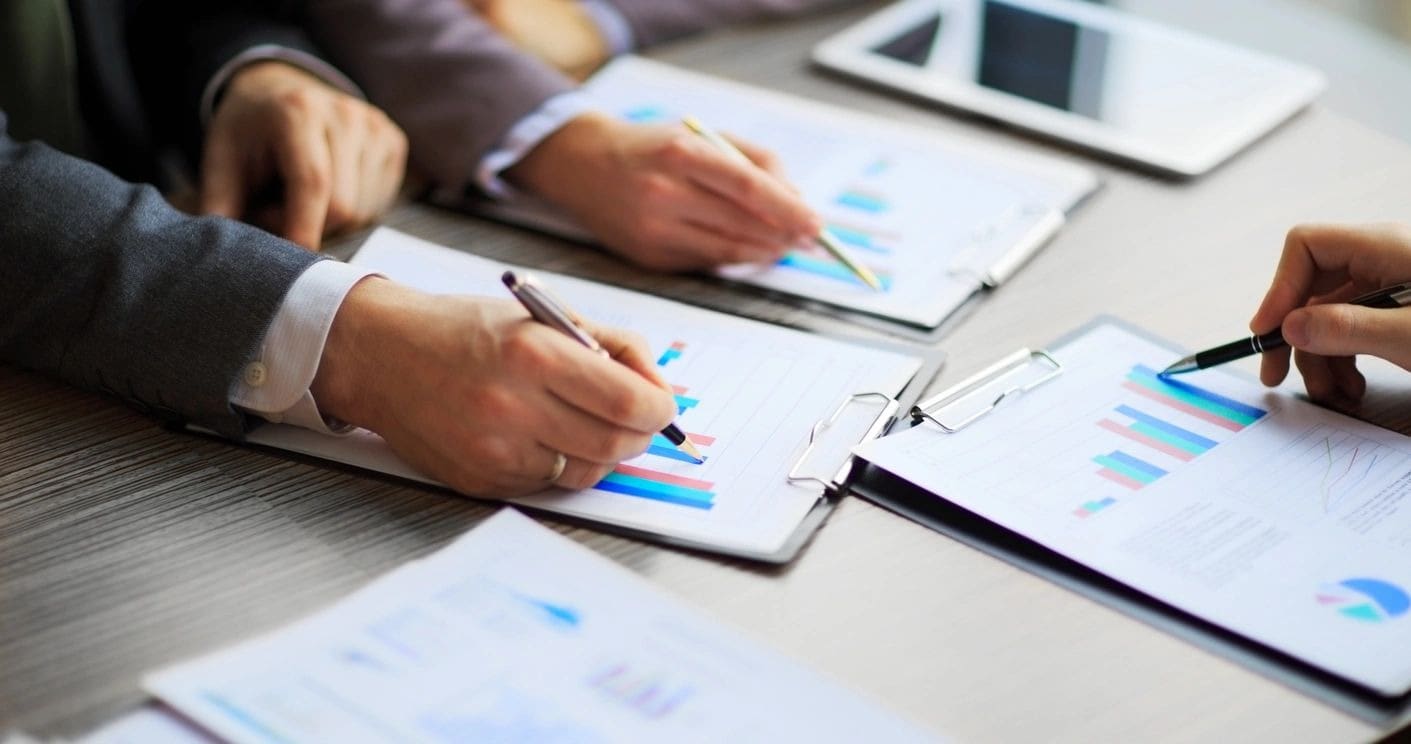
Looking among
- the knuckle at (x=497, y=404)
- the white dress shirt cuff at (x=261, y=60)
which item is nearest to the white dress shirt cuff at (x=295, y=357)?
the knuckle at (x=497, y=404)

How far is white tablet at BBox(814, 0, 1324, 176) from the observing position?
50.0 inches

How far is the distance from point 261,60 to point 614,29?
14.4 inches

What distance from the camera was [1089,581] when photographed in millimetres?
761

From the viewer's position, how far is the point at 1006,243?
111cm

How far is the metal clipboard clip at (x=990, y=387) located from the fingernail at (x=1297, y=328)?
0.48ft

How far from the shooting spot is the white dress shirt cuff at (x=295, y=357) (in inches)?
33.6

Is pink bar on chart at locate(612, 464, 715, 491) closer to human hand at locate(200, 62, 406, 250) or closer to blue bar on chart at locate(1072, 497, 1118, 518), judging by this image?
blue bar on chart at locate(1072, 497, 1118, 518)

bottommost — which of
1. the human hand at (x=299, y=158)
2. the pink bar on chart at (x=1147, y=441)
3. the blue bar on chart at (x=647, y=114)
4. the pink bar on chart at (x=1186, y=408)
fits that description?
the human hand at (x=299, y=158)

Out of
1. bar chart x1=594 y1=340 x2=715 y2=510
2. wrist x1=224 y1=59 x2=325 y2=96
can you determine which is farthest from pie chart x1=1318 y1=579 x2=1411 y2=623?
wrist x1=224 y1=59 x2=325 y2=96

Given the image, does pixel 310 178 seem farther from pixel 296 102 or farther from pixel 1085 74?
pixel 1085 74

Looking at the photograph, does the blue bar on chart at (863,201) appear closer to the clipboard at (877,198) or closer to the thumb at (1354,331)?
the clipboard at (877,198)

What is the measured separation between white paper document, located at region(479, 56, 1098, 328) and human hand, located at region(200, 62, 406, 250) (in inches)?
4.9

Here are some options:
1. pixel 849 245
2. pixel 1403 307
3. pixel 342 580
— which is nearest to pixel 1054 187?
pixel 849 245

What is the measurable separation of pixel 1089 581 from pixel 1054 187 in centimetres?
52
